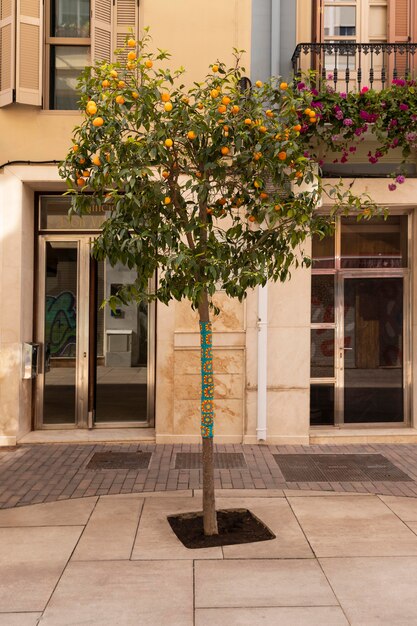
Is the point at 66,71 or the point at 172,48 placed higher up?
the point at 172,48

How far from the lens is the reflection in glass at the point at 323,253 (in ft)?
34.8

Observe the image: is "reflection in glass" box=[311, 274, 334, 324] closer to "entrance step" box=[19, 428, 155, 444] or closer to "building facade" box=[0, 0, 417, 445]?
"building facade" box=[0, 0, 417, 445]

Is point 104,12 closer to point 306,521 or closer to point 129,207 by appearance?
point 129,207

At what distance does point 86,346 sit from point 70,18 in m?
4.78

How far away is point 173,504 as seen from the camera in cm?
700

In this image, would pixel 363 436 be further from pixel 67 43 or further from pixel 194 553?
pixel 67 43

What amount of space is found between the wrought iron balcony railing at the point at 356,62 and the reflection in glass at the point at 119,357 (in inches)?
157

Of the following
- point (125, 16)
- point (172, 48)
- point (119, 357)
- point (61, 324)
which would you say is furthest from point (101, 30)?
point (119, 357)

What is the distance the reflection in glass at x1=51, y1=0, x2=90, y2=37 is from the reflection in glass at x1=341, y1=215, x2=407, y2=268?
474 centimetres

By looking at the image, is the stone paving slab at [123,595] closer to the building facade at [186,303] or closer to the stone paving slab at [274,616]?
the stone paving slab at [274,616]

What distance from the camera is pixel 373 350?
35.0 feet

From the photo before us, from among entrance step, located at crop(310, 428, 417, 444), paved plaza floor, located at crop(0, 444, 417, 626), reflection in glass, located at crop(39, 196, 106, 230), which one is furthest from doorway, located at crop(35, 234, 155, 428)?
entrance step, located at crop(310, 428, 417, 444)

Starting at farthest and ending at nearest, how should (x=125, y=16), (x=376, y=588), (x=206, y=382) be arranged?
(x=125, y=16), (x=206, y=382), (x=376, y=588)

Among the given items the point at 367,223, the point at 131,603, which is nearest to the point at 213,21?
the point at 367,223
